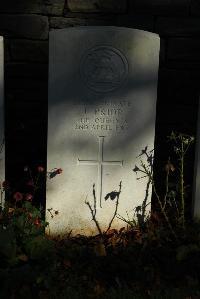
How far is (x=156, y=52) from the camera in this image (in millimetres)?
3492

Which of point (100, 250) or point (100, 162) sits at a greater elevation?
point (100, 162)

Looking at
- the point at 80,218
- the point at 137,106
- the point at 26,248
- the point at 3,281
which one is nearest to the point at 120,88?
the point at 137,106

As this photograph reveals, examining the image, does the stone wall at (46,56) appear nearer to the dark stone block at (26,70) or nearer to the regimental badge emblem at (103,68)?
the dark stone block at (26,70)

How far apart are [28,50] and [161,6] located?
117 centimetres

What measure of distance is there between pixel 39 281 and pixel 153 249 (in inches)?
31.7

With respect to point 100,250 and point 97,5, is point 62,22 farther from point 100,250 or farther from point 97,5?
point 100,250

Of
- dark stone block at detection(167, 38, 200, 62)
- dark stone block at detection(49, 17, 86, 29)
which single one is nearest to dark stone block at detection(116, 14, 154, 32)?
dark stone block at detection(167, 38, 200, 62)

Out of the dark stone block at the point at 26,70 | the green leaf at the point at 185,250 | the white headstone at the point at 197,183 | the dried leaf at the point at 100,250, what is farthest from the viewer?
the dark stone block at the point at 26,70

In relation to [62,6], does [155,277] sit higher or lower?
lower

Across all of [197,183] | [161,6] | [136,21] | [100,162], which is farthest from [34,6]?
[197,183]

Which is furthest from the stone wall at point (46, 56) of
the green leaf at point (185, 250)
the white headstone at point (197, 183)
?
the green leaf at point (185, 250)

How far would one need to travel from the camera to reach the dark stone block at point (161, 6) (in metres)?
4.29

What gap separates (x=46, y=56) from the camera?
4395 mm

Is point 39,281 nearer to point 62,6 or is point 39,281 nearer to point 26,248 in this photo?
point 26,248
